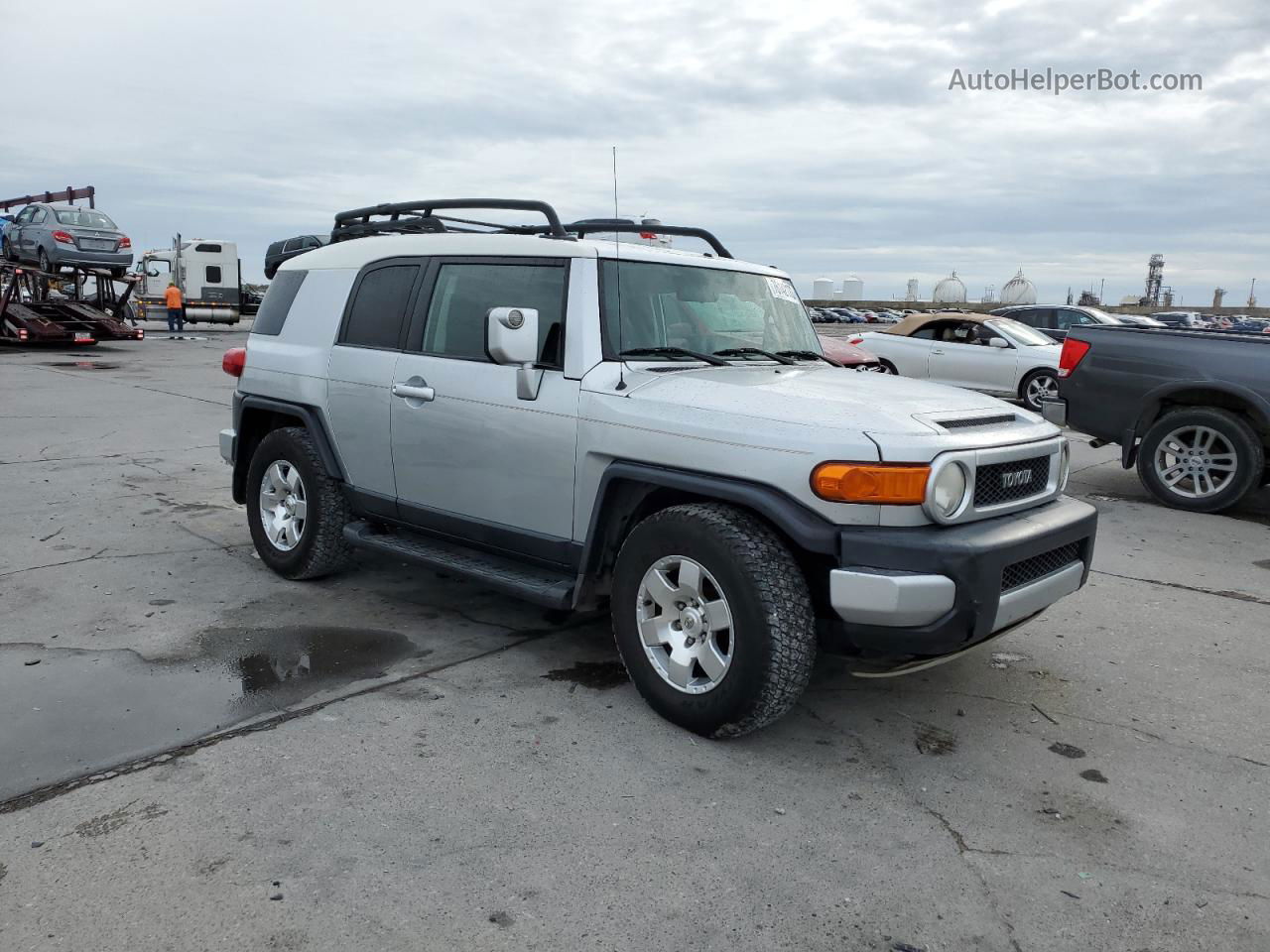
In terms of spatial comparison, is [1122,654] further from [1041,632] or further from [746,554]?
[746,554]

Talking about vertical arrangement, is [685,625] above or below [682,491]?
below

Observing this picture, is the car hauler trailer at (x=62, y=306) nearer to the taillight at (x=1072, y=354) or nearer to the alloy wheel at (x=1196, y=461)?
the taillight at (x=1072, y=354)

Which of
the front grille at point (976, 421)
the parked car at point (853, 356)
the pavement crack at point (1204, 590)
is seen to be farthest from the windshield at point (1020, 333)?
the front grille at point (976, 421)

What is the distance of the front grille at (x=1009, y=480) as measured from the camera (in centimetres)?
349

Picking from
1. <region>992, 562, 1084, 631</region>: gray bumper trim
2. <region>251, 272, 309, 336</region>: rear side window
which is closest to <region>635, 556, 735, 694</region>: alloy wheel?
<region>992, 562, 1084, 631</region>: gray bumper trim

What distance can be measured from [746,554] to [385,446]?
2176 mm

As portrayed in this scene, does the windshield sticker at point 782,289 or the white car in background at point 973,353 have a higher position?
the windshield sticker at point 782,289

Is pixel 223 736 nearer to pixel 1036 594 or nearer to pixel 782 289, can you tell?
pixel 1036 594

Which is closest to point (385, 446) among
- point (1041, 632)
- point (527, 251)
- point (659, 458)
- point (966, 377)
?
point (527, 251)

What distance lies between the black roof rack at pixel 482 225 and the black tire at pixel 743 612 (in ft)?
4.99

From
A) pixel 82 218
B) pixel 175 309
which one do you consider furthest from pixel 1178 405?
pixel 175 309

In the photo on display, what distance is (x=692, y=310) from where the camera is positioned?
436 cm

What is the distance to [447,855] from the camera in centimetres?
285

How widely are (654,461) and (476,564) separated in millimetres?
1168
